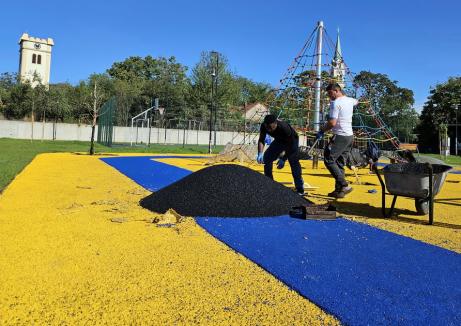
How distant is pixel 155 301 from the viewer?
2758 mm

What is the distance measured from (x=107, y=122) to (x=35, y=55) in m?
72.9

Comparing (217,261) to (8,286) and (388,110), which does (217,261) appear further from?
(388,110)

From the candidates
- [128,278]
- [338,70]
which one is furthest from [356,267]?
[338,70]

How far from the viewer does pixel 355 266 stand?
3.56 m

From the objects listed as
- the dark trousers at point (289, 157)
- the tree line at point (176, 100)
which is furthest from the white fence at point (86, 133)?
the dark trousers at point (289, 157)

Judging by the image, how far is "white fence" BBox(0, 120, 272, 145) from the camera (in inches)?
1695

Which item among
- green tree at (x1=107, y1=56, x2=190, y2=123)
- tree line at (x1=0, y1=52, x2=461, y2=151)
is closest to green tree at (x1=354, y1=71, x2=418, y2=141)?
tree line at (x1=0, y1=52, x2=461, y2=151)

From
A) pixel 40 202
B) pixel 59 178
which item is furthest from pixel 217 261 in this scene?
pixel 59 178

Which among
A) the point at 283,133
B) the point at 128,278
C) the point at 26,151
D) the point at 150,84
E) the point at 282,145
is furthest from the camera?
the point at 150,84

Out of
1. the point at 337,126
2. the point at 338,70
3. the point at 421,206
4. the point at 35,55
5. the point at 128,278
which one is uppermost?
the point at 35,55

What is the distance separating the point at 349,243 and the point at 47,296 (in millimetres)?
2877

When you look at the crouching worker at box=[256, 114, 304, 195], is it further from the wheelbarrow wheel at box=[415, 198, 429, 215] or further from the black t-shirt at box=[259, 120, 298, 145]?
the wheelbarrow wheel at box=[415, 198, 429, 215]

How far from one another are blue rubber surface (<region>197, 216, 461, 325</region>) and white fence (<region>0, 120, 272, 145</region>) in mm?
37062

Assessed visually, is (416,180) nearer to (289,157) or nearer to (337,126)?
(337,126)
